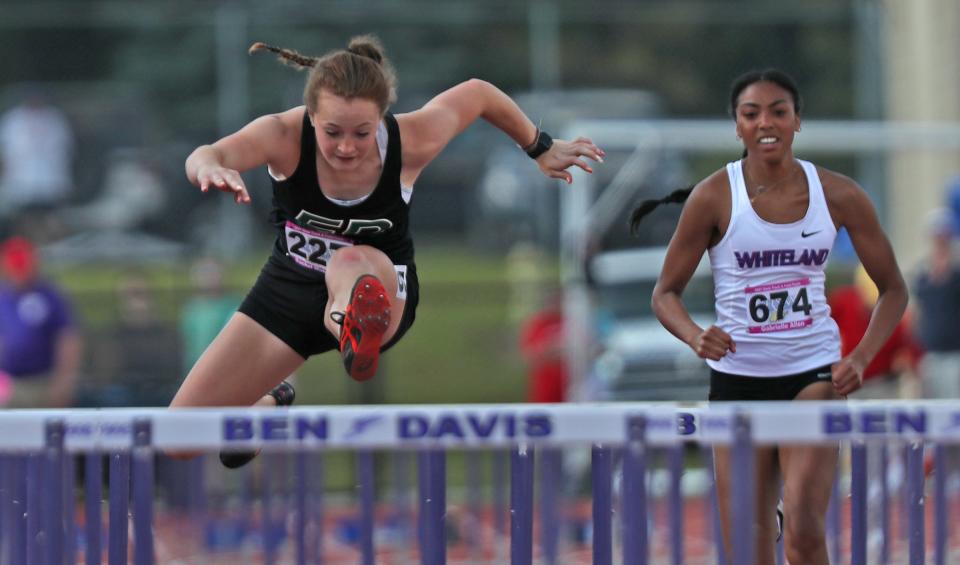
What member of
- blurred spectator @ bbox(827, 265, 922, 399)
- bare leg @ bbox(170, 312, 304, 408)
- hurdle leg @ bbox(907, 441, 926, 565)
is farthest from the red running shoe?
blurred spectator @ bbox(827, 265, 922, 399)

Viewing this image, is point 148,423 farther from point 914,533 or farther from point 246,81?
point 246,81

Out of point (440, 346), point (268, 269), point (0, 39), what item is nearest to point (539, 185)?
point (440, 346)

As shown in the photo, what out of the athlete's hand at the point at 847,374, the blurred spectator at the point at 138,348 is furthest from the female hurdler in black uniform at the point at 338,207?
the blurred spectator at the point at 138,348

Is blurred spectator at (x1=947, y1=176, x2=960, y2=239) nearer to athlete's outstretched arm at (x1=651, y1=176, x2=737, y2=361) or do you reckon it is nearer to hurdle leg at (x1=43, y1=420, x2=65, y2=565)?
athlete's outstretched arm at (x1=651, y1=176, x2=737, y2=361)

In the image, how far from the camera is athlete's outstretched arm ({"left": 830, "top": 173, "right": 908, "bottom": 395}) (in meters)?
5.25

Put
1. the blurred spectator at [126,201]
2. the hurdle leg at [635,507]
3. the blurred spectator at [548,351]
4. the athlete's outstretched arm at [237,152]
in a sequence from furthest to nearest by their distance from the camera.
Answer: the blurred spectator at [126,201], the blurred spectator at [548,351], the athlete's outstretched arm at [237,152], the hurdle leg at [635,507]

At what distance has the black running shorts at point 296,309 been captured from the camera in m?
5.52

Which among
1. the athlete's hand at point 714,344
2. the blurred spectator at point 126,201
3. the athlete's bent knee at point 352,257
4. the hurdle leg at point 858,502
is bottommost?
the hurdle leg at point 858,502

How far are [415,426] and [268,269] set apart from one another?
1930 millimetres

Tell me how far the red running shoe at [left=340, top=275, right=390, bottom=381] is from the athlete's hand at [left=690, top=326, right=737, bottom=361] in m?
1.04

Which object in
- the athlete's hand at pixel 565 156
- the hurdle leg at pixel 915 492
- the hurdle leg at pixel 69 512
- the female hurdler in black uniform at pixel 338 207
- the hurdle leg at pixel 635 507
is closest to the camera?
the hurdle leg at pixel 635 507

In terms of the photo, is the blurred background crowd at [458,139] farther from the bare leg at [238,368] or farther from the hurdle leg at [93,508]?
the hurdle leg at [93,508]

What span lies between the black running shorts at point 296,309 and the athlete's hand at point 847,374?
59.4 inches

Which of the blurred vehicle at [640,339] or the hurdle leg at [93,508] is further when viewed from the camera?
the blurred vehicle at [640,339]
